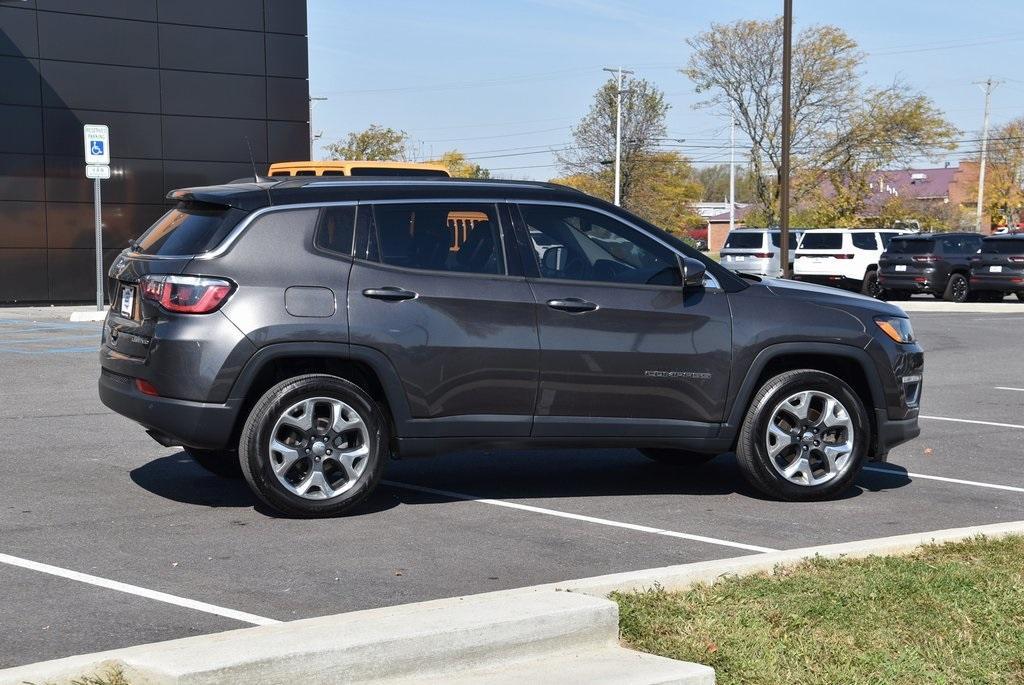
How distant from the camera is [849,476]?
7.94 m

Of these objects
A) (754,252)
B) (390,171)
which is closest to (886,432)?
(390,171)

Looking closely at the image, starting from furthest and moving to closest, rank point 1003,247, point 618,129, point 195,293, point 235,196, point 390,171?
point 618,129
point 1003,247
point 390,171
point 235,196
point 195,293

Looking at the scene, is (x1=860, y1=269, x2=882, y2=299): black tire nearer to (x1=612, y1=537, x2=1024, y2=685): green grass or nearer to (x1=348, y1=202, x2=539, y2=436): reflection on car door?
(x1=348, y1=202, x2=539, y2=436): reflection on car door

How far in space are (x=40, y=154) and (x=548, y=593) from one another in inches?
989

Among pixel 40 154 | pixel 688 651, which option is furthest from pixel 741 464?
pixel 40 154

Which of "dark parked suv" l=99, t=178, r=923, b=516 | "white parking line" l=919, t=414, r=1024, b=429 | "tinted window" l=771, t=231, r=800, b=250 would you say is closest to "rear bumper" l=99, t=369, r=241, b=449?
"dark parked suv" l=99, t=178, r=923, b=516

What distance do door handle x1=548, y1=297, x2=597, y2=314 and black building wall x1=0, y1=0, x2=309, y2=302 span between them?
22.3 meters

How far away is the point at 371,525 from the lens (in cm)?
708

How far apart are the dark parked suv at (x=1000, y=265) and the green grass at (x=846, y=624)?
27464 millimetres

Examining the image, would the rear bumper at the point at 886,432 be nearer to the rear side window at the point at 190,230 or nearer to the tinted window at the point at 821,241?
the rear side window at the point at 190,230

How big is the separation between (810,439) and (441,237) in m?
2.50

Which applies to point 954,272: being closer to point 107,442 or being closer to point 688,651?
point 107,442

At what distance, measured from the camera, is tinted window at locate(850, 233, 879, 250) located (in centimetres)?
3534

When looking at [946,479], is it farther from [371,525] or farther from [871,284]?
[871,284]
